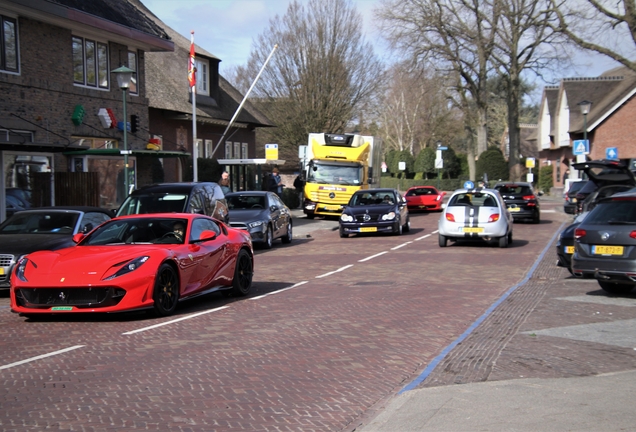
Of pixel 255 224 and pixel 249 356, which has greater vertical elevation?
pixel 255 224

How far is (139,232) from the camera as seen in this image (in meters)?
11.3

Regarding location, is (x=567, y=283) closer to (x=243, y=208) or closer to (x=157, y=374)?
(x=157, y=374)

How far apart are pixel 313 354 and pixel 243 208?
14.9 metres

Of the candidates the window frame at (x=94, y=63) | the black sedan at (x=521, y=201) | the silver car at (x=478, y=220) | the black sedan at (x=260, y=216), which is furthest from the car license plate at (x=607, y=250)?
the black sedan at (x=521, y=201)

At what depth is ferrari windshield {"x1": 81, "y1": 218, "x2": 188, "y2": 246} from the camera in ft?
36.7

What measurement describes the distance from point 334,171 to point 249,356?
25.1m

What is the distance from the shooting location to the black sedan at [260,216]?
845 inches

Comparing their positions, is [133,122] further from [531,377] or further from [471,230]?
[531,377]

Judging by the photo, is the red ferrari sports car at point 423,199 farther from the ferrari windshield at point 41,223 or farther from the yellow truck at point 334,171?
the ferrari windshield at point 41,223

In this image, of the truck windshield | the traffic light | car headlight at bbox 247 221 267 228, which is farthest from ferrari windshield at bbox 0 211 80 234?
the truck windshield

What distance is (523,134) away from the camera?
97875 mm

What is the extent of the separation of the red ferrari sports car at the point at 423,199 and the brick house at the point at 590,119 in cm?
940

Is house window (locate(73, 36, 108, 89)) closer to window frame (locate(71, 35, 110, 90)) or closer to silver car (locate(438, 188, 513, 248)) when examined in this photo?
window frame (locate(71, 35, 110, 90))

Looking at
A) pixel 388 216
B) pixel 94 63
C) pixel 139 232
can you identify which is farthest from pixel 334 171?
pixel 139 232
